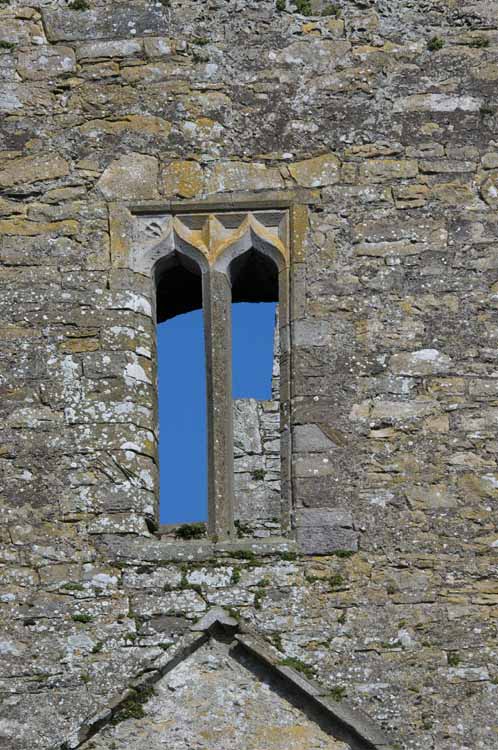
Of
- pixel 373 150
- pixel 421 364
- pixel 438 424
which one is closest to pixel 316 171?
pixel 373 150

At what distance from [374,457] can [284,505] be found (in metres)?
0.53

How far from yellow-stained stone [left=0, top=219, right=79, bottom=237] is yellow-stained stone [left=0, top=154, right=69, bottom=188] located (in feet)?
0.81

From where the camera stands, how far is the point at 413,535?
13406 millimetres

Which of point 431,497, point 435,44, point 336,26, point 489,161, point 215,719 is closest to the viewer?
point 215,719

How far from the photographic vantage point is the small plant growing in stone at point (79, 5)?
48.3 ft

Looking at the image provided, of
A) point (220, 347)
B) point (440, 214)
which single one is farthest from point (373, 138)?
point (220, 347)

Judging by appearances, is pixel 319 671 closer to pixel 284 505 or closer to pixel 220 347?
pixel 284 505

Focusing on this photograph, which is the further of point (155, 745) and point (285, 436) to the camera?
point (285, 436)

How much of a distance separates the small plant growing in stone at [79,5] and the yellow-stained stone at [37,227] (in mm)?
1324

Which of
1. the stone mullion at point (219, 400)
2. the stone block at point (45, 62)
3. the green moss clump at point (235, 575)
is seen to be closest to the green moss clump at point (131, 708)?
the green moss clump at point (235, 575)

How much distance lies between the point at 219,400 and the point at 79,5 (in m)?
2.51

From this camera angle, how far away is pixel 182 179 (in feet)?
46.8

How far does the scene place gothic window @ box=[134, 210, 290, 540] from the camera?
13.7 m

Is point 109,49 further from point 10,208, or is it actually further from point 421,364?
point 421,364
